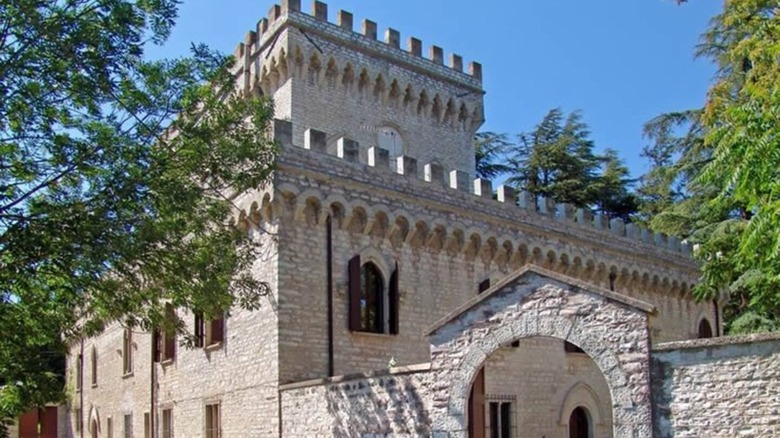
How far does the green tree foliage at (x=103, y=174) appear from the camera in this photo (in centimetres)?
1105

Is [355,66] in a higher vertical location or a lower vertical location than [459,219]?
higher

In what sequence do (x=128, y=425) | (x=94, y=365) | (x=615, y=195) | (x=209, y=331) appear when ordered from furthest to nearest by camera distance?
(x=615, y=195), (x=94, y=365), (x=128, y=425), (x=209, y=331)

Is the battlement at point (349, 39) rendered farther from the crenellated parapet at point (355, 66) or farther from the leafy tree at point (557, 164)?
the leafy tree at point (557, 164)

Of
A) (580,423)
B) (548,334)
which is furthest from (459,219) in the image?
(548,334)

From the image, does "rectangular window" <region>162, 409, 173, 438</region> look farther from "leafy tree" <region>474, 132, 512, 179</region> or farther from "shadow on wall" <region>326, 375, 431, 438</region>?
"leafy tree" <region>474, 132, 512, 179</region>

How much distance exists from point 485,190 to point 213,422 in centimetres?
822

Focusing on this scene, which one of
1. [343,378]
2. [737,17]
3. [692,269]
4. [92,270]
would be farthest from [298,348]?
[692,269]

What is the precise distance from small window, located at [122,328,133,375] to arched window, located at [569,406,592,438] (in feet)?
40.7

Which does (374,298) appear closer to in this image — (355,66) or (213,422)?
(213,422)

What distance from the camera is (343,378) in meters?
15.1

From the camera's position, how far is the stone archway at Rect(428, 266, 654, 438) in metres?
11.4

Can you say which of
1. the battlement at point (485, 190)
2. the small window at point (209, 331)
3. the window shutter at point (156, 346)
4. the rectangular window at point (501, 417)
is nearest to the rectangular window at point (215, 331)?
the small window at point (209, 331)

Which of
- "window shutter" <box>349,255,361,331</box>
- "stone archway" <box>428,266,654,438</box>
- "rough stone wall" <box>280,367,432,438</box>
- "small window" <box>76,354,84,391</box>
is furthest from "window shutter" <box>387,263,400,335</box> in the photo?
"small window" <box>76,354,84,391</box>

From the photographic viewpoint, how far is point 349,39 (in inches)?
926
